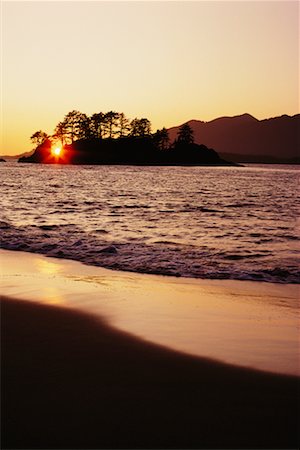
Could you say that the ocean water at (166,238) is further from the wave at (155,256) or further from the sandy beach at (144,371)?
the sandy beach at (144,371)

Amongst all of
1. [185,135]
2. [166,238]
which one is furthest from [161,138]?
[166,238]

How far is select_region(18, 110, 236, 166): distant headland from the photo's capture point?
158 m

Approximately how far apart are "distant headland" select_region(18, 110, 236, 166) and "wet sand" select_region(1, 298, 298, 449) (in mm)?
152906

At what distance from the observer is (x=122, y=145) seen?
160 meters

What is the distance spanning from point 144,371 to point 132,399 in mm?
698

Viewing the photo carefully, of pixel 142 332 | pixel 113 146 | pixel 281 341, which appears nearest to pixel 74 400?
pixel 142 332

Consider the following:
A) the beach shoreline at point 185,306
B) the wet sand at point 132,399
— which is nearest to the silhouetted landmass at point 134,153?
the beach shoreline at point 185,306

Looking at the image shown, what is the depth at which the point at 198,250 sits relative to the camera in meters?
13.8

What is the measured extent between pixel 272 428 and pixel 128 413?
1121 mm

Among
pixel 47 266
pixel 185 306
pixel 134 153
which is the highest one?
pixel 134 153

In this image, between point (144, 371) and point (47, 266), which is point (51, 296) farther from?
point (144, 371)

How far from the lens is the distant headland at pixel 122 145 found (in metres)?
158

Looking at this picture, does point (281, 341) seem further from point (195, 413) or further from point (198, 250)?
point (198, 250)

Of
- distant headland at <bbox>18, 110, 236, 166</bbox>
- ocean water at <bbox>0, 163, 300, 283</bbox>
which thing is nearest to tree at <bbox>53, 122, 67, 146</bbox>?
distant headland at <bbox>18, 110, 236, 166</bbox>
